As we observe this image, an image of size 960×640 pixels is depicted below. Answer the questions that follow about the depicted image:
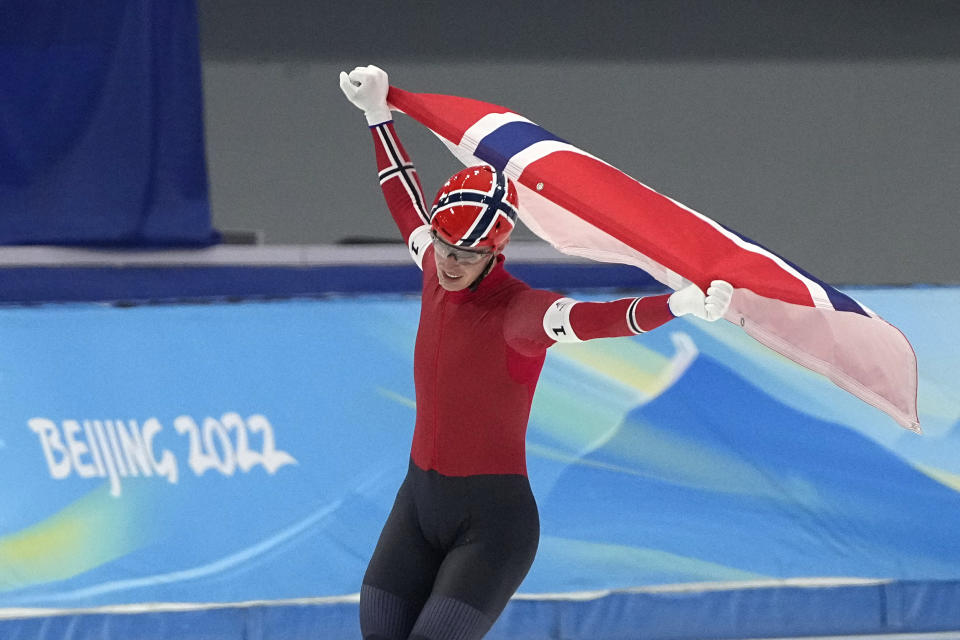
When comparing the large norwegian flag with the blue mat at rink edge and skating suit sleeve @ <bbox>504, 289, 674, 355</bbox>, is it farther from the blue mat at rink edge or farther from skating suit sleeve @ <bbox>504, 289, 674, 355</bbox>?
the blue mat at rink edge

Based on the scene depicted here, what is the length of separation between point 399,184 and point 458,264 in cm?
51

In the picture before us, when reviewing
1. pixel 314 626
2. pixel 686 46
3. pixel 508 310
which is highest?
pixel 508 310

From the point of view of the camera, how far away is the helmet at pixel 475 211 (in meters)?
2.12

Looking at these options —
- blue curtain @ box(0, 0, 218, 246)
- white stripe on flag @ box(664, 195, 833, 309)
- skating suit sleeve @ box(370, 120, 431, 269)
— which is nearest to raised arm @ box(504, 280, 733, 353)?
white stripe on flag @ box(664, 195, 833, 309)

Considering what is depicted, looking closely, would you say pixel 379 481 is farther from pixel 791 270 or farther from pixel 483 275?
pixel 791 270

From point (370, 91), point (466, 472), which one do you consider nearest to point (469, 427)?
point (466, 472)

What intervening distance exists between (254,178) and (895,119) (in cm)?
346

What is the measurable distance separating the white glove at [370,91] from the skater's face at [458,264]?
575 mm

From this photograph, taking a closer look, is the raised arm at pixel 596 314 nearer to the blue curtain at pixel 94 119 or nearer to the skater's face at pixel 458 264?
the skater's face at pixel 458 264

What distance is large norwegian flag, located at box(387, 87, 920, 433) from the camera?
81.7 inches

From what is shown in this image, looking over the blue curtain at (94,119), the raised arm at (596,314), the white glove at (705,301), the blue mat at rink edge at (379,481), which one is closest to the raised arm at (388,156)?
the raised arm at (596,314)

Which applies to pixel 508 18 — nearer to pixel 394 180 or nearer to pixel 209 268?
pixel 209 268

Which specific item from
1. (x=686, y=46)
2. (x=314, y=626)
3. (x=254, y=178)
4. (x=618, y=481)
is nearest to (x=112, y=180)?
(x=254, y=178)

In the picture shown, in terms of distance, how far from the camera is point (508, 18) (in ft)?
19.3
